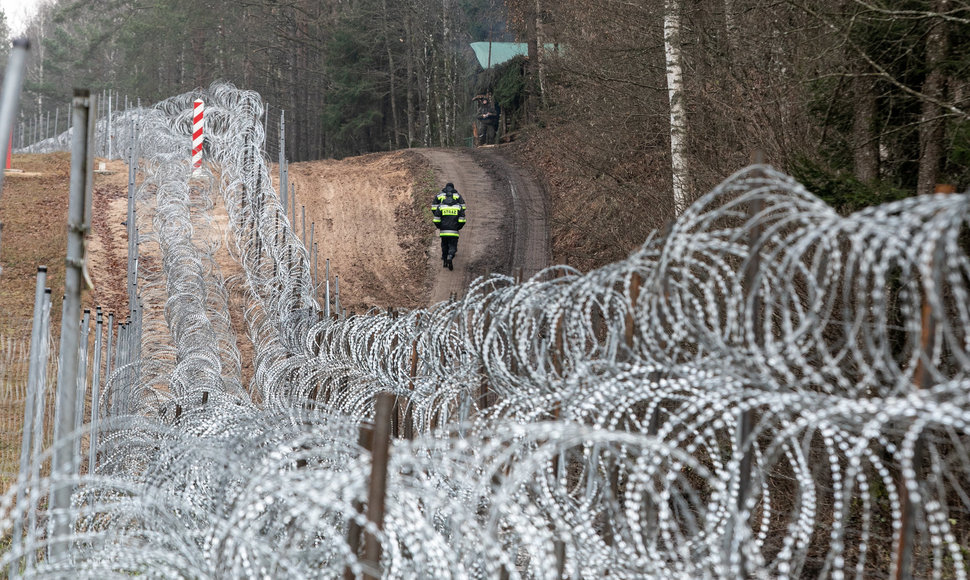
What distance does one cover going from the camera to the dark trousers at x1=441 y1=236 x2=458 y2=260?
18.9 meters

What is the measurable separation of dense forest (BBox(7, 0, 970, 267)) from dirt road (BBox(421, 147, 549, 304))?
72cm

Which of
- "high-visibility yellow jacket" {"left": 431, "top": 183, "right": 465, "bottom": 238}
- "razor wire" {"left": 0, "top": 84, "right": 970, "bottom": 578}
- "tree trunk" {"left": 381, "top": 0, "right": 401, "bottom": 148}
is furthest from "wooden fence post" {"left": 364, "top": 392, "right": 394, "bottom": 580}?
"tree trunk" {"left": 381, "top": 0, "right": 401, "bottom": 148}

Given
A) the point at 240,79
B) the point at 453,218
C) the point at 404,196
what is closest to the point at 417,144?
the point at 240,79

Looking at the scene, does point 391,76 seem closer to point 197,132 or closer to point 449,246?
point 449,246

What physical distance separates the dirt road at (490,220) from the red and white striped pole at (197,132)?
514cm

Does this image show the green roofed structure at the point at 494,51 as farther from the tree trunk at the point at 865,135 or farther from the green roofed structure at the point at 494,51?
the tree trunk at the point at 865,135

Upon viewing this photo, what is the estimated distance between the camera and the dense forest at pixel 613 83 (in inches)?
269

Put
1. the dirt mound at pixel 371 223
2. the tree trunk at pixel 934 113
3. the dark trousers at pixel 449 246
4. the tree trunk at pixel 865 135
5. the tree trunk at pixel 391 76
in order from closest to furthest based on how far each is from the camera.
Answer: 1. the tree trunk at pixel 934 113
2. the tree trunk at pixel 865 135
3. the dark trousers at pixel 449 246
4. the dirt mound at pixel 371 223
5. the tree trunk at pixel 391 76

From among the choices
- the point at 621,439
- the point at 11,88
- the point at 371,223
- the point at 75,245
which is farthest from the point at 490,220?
the point at 621,439

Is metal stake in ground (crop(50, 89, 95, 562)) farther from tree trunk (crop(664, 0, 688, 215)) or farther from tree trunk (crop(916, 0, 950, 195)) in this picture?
tree trunk (crop(664, 0, 688, 215))

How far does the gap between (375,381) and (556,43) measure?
682 inches

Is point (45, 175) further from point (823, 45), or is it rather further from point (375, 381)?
point (823, 45)

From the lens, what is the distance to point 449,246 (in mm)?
19047

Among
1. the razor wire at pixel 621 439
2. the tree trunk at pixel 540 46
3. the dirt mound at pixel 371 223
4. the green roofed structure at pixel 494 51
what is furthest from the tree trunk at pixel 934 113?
the green roofed structure at pixel 494 51
